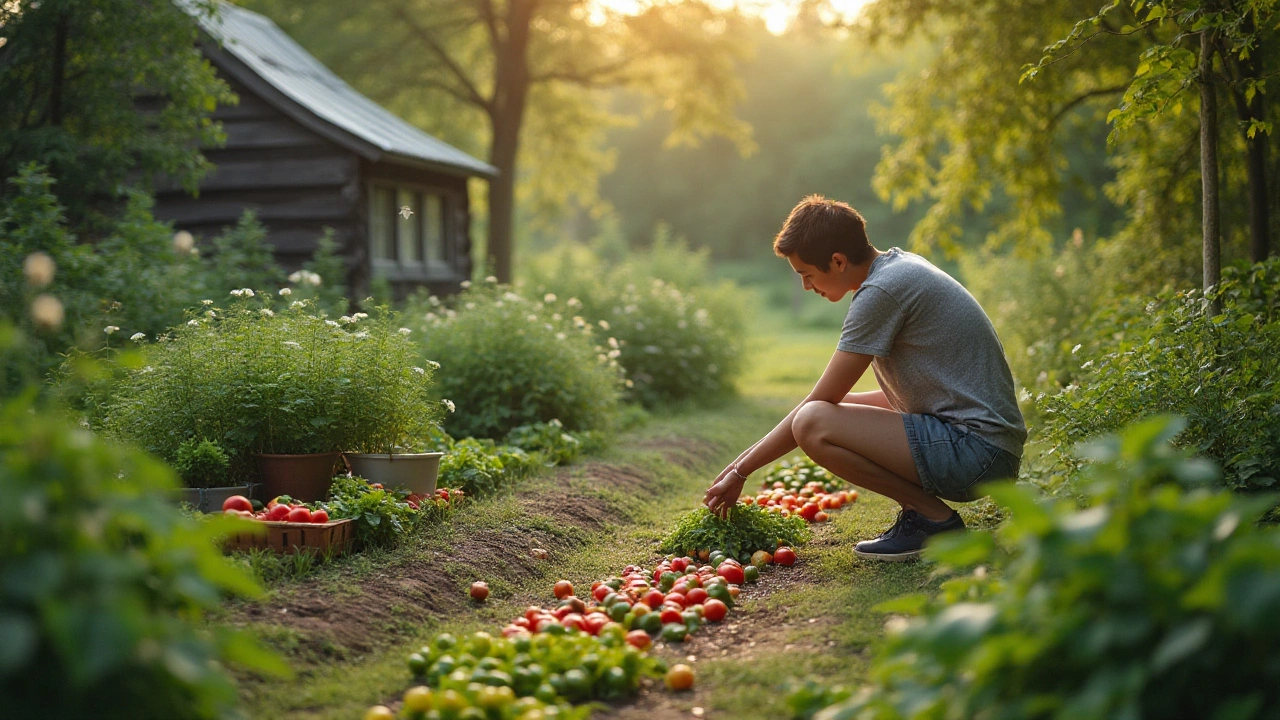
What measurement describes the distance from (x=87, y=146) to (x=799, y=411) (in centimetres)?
671

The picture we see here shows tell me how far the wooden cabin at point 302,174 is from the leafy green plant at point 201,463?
5.97m

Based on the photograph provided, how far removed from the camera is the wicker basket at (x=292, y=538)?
156 inches

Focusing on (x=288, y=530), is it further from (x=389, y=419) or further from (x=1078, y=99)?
(x=1078, y=99)

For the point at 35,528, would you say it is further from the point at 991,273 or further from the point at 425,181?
Result: the point at 991,273

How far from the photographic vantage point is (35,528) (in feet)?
6.41

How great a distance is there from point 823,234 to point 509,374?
11.8 feet

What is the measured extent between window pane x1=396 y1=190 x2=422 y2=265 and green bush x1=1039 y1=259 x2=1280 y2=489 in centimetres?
854

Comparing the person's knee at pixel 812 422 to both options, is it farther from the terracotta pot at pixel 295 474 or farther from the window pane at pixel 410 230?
the window pane at pixel 410 230

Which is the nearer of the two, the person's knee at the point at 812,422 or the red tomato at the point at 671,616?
the red tomato at the point at 671,616

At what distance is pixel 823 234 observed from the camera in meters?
4.24

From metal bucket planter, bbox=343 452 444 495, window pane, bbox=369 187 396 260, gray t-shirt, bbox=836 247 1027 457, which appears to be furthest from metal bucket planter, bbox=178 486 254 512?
window pane, bbox=369 187 396 260

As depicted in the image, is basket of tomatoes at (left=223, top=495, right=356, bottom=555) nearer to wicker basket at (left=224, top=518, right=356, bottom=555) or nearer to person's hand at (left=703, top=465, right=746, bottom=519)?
wicker basket at (left=224, top=518, right=356, bottom=555)

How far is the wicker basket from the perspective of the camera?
3957mm

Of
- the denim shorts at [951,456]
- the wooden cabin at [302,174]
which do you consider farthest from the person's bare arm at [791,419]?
the wooden cabin at [302,174]
